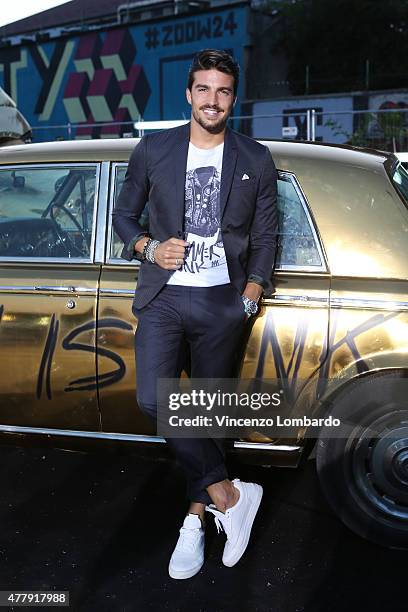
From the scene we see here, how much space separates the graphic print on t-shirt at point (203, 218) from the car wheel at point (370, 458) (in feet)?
2.69

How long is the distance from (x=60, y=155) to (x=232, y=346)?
1.25 meters

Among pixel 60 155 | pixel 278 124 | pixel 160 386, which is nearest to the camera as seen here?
pixel 160 386

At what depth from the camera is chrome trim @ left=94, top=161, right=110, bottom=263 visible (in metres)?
3.28

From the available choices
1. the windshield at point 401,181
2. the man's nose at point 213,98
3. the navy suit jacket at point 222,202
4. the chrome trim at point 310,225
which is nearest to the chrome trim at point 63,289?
the navy suit jacket at point 222,202

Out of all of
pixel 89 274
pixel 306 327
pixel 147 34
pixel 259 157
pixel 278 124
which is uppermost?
pixel 147 34

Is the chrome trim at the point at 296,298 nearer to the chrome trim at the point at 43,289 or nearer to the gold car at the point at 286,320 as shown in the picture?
the gold car at the point at 286,320

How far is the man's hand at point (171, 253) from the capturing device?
2.77 meters

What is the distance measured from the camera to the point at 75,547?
10.5 ft

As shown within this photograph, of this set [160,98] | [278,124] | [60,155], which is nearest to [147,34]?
[160,98]

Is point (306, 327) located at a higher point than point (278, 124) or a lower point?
lower

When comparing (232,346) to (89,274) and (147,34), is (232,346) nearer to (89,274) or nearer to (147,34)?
(89,274)

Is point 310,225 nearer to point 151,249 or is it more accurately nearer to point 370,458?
point 151,249

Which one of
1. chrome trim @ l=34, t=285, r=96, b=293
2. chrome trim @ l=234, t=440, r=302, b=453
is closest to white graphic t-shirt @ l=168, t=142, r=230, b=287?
chrome trim @ l=34, t=285, r=96, b=293

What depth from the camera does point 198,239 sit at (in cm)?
288
